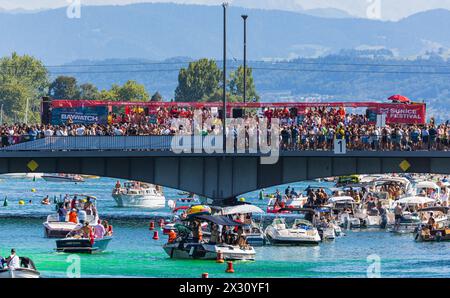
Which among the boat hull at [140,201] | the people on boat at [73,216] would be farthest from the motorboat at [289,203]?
the people on boat at [73,216]

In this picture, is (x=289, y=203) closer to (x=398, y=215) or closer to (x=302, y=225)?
(x=398, y=215)

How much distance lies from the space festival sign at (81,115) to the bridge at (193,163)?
27.0 feet

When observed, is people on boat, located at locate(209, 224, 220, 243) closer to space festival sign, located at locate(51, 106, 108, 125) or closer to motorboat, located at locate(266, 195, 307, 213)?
space festival sign, located at locate(51, 106, 108, 125)

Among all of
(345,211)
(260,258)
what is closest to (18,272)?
(260,258)

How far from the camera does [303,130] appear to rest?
296 ft

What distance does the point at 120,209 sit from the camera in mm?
123625

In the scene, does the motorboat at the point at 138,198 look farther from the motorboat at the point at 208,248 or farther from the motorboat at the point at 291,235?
the motorboat at the point at 208,248

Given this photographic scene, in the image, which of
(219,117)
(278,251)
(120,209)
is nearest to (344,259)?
(278,251)

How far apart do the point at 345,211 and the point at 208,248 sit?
34.3 meters

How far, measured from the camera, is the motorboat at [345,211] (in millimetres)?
96188

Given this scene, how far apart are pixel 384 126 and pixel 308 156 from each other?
248 inches

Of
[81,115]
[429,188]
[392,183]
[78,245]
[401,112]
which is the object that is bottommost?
[429,188]
